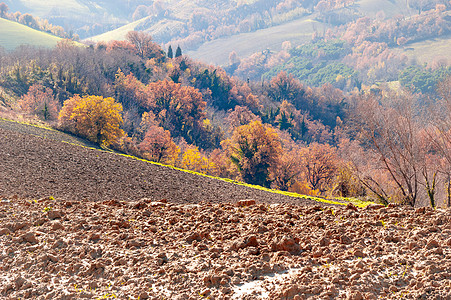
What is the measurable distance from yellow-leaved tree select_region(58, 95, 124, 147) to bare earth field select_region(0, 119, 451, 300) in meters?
28.6

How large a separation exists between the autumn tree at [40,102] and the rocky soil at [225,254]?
135 feet

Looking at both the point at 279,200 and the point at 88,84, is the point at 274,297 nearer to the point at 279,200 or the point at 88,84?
the point at 279,200

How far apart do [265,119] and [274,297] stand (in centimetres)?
9989

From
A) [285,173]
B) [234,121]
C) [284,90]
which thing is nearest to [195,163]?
[285,173]

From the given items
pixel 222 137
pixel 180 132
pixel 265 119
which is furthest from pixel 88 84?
pixel 265 119

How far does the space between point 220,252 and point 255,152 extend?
41022 mm

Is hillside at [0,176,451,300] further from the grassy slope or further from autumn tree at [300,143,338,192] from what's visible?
the grassy slope

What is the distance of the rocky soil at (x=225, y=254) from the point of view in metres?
6.46

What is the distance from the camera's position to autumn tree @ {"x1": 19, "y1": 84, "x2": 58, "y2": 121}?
48753mm

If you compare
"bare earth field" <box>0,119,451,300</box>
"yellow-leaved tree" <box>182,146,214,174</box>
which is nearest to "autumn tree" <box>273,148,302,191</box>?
"yellow-leaved tree" <box>182,146,214,174</box>

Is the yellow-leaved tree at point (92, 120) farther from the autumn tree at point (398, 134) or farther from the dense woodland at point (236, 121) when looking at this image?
the autumn tree at point (398, 134)

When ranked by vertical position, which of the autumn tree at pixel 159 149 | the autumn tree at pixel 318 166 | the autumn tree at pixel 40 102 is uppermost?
the autumn tree at pixel 40 102

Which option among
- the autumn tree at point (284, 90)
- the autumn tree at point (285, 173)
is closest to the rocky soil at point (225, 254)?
the autumn tree at point (285, 173)

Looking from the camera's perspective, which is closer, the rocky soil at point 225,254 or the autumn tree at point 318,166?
the rocky soil at point 225,254
